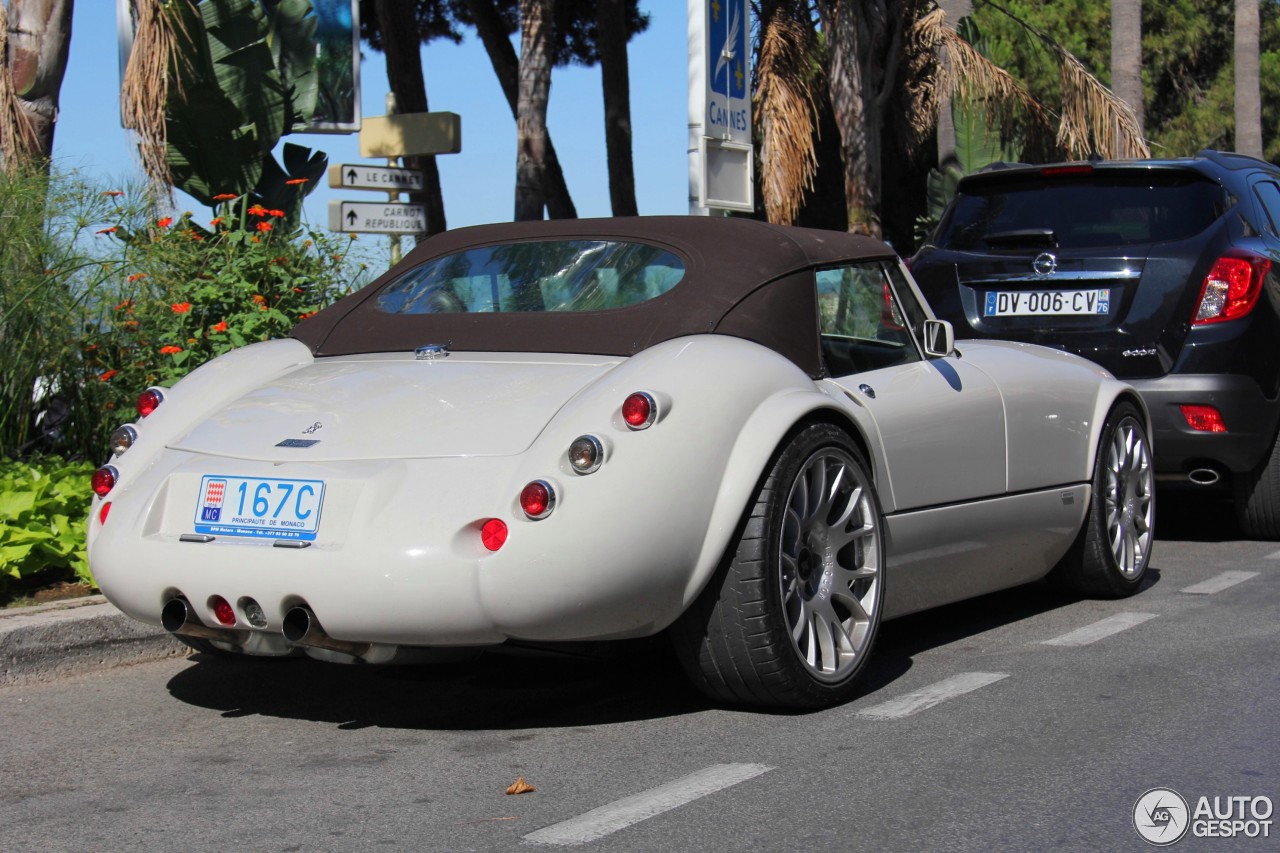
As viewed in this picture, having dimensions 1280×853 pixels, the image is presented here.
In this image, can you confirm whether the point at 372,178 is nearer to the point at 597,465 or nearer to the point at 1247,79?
the point at 597,465

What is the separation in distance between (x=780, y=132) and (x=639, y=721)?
10867mm

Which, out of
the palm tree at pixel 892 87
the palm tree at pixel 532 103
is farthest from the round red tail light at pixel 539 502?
the palm tree at pixel 892 87

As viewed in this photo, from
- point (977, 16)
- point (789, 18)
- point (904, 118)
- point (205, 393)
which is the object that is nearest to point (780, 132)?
point (789, 18)

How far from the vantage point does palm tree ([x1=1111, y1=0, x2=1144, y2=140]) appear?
1936cm

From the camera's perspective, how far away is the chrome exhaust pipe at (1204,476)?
767 centimetres

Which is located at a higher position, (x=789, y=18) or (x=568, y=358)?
(x=789, y=18)

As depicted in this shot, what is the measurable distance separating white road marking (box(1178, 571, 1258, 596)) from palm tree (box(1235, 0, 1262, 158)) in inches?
919

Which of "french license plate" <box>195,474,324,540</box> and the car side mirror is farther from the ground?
the car side mirror

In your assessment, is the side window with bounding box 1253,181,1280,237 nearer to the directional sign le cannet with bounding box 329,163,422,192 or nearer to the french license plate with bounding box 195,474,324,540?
the french license plate with bounding box 195,474,324,540

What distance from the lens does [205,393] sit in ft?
16.5

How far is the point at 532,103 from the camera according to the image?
45.3 ft

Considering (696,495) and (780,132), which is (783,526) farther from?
(780,132)

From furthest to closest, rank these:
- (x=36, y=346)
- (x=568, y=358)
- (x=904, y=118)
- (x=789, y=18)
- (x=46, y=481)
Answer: (x=904, y=118) → (x=789, y=18) → (x=36, y=346) → (x=46, y=481) → (x=568, y=358)

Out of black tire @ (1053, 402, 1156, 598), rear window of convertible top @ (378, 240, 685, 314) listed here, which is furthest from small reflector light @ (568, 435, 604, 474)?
black tire @ (1053, 402, 1156, 598)
